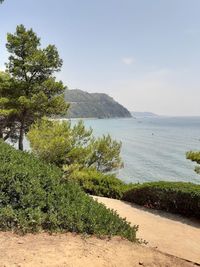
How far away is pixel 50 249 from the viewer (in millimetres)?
6293

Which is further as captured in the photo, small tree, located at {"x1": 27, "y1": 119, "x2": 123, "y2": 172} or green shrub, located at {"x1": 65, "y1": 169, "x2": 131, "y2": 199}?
small tree, located at {"x1": 27, "y1": 119, "x2": 123, "y2": 172}

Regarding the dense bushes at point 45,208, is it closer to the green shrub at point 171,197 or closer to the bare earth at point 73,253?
the bare earth at point 73,253

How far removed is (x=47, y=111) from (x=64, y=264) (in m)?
24.9

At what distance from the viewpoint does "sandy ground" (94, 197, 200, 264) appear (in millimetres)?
10086

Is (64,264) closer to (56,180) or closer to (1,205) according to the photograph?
(1,205)

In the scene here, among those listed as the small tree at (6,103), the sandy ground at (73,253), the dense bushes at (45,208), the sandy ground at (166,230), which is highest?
the small tree at (6,103)

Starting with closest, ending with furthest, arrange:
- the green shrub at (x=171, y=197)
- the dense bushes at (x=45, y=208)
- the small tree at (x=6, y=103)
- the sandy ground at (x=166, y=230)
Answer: the dense bushes at (x=45, y=208), the sandy ground at (x=166, y=230), the green shrub at (x=171, y=197), the small tree at (x=6, y=103)

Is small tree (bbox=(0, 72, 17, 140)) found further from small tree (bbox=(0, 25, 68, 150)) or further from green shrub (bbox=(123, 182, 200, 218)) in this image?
green shrub (bbox=(123, 182, 200, 218))

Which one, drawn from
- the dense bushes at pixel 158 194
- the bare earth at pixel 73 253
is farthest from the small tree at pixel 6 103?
the bare earth at pixel 73 253

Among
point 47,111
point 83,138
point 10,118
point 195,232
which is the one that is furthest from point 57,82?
point 195,232

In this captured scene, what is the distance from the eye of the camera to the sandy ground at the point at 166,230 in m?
10.1

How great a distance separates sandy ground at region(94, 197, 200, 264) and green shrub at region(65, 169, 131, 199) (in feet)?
6.18

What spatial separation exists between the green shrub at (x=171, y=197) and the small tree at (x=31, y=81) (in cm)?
1454

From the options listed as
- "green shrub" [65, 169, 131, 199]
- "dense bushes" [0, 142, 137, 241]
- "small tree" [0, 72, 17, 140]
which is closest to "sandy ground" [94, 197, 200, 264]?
"green shrub" [65, 169, 131, 199]
